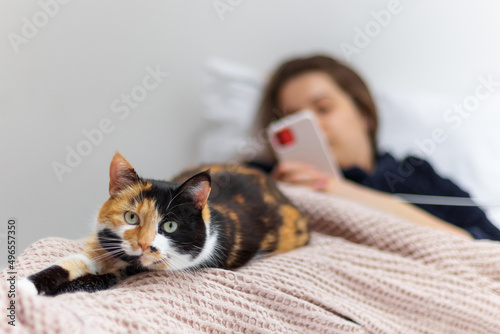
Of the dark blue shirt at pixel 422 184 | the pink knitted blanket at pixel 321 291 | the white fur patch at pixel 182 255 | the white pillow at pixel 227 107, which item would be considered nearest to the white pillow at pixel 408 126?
the white pillow at pixel 227 107

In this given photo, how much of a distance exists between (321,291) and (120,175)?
0.34 meters

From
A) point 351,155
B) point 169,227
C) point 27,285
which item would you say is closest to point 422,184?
point 351,155

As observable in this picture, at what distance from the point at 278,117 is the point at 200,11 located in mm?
407

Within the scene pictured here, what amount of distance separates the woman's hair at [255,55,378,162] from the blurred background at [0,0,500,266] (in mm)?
72

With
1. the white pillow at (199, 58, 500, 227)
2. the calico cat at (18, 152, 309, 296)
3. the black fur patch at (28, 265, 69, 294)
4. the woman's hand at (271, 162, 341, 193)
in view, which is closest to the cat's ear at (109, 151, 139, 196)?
the calico cat at (18, 152, 309, 296)

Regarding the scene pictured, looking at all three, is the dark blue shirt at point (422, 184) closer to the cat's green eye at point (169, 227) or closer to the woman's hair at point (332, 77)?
the woman's hair at point (332, 77)

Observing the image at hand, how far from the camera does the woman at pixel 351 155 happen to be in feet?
3.20

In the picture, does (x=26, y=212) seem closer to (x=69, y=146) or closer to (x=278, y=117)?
(x=69, y=146)

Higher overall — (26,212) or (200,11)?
(200,11)

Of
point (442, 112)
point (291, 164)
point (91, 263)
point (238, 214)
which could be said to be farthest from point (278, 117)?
point (91, 263)

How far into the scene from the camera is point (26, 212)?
50 centimetres

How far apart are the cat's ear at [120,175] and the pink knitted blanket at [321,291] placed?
121 mm

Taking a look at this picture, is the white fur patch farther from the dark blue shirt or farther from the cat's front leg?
the dark blue shirt

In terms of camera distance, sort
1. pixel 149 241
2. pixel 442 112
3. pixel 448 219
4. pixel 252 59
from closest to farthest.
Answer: pixel 149 241, pixel 448 219, pixel 442 112, pixel 252 59
